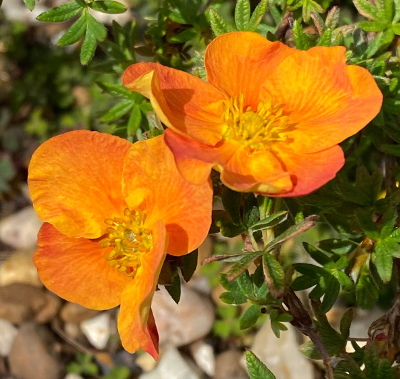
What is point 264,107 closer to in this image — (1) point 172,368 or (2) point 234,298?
(2) point 234,298

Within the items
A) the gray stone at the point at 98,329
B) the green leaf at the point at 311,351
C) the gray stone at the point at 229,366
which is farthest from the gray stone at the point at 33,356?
the green leaf at the point at 311,351

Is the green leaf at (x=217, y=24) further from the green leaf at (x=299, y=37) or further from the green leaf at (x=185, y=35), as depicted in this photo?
the green leaf at (x=185, y=35)

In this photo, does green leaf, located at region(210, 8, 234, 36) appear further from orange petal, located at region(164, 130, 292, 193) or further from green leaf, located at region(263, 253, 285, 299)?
green leaf, located at region(263, 253, 285, 299)

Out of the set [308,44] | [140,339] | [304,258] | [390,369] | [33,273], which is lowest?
[33,273]

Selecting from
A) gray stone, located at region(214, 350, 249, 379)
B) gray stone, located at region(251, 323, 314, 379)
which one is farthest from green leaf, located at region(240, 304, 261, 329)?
gray stone, located at region(214, 350, 249, 379)

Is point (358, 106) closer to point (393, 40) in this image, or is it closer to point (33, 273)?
point (393, 40)

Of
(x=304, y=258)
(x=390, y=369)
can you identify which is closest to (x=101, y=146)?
(x=390, y=369)

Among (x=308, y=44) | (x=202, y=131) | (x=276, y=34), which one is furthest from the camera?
(x=276, y=34)

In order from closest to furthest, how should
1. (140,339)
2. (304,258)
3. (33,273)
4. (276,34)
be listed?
(140,339), (276,34), (304,258), (33,273)
